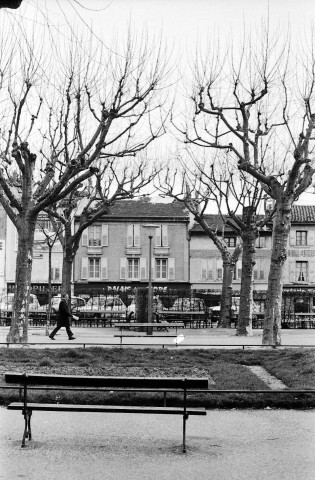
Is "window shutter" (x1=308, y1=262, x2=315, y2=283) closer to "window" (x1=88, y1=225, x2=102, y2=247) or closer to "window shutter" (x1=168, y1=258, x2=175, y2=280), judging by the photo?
"window shutter" (x1=168, y1=258, x2=175, y2=280)

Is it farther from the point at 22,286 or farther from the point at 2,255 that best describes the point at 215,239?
the point at 2,255

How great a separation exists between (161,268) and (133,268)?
2.27m

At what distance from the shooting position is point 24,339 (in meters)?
20.1

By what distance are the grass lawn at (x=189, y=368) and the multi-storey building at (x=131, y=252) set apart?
39.5 m

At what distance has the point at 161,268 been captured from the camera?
5856cm

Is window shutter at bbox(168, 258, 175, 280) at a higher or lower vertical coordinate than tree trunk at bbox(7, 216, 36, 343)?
higher

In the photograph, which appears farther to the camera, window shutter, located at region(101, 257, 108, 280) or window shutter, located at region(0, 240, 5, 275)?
window shutter, located at region(101, 257, 108, 280)

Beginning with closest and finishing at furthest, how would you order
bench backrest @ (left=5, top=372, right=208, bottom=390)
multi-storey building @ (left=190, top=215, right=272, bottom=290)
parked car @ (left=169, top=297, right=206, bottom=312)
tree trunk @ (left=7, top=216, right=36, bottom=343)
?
bench backrest @ (left=5, top=372, right=208, bottom=390)
tree trunk @ (left=7, top=216, right=36, bottom=343)
parked car @ (left=169, top=297, right=206, bottom=312)
multi-storey building @ (left=190, top=215, right=272, bottom=290)

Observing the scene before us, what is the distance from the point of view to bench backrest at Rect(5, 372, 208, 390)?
330 inches

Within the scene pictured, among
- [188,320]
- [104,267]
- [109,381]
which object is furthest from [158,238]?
[109,381]

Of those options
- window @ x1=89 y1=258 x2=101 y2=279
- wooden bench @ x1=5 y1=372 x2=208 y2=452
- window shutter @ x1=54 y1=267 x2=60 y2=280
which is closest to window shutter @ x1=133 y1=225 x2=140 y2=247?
window @ x1=89 y1=258 x2=101 y2=279

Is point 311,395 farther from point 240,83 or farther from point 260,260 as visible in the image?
point 260,260

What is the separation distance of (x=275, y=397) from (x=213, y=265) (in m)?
46.5

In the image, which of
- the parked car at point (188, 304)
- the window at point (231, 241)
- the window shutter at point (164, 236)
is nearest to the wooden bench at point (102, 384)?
the parked car at point (188, 304)
